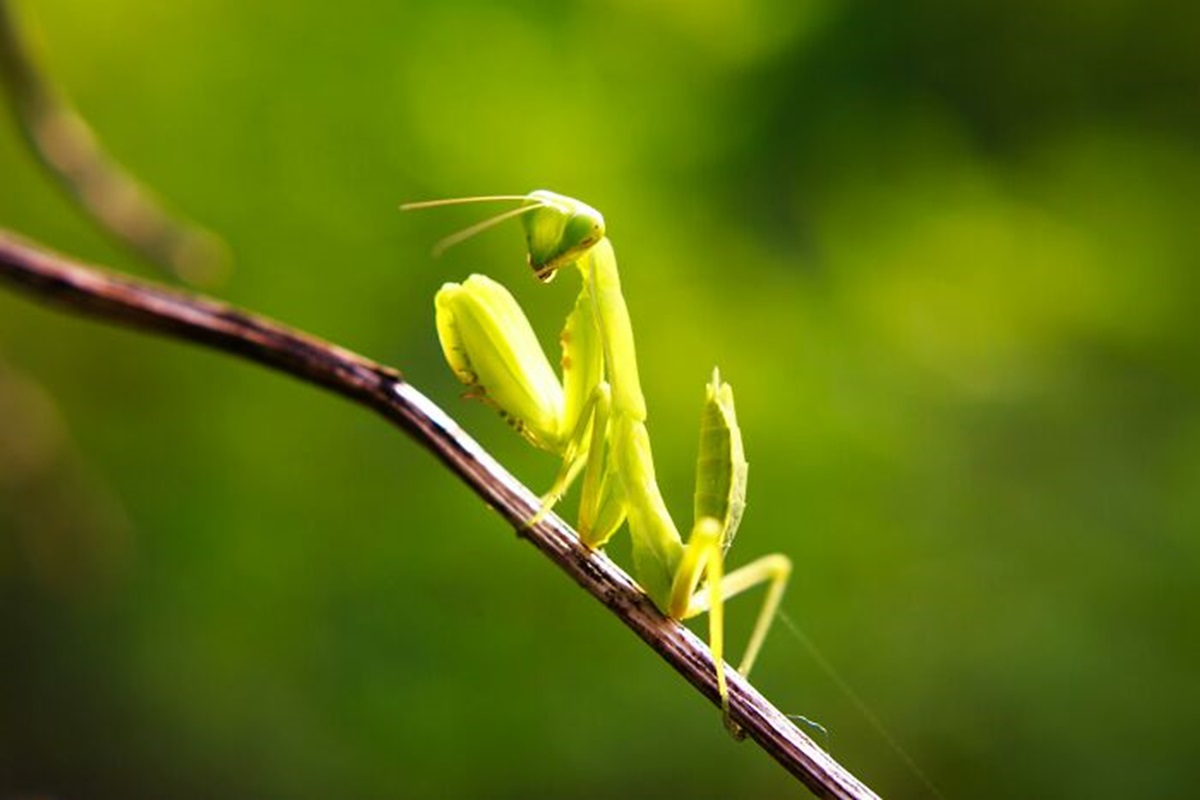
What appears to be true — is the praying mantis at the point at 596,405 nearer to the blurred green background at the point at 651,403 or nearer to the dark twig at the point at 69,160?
the dark twig at the point at 69,160

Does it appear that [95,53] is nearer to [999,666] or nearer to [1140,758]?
[999,666]

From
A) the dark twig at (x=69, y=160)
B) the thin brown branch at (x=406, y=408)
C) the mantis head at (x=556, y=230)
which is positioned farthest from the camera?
the mantis head at (x=556, y=230)

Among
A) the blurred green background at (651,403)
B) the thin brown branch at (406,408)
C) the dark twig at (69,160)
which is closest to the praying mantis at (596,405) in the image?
the thin brown branch at (406,408)

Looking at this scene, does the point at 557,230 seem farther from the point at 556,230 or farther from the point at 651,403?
the point at 651,403

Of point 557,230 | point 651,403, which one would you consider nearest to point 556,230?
point 557,230

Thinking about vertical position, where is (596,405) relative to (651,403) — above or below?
below
